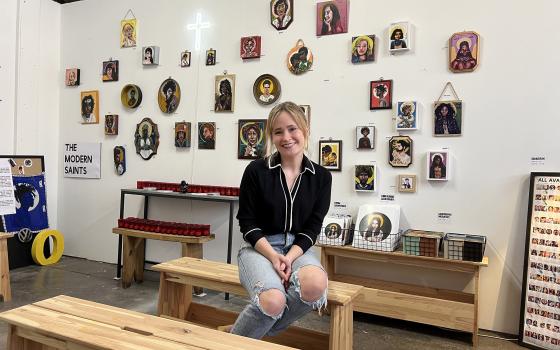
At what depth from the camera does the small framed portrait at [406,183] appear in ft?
10.5

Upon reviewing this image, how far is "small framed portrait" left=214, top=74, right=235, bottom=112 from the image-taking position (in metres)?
3.93

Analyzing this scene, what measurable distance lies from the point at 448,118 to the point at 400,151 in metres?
0.41

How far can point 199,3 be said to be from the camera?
4.11m

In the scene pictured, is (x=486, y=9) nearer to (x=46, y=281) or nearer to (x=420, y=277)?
(x=420, y=277)

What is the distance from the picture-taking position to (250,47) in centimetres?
383

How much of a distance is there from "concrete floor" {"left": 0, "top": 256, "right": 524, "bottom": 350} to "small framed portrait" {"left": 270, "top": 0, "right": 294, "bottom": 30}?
2.35m

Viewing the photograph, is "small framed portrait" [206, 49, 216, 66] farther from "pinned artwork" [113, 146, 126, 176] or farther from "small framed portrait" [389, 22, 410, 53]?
"small framed portrait" [389, 22, 410, 53]

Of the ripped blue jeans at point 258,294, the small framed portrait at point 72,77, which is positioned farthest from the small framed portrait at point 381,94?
the small framed portrait at point 72,77

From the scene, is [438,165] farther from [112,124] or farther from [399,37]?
[112,124]

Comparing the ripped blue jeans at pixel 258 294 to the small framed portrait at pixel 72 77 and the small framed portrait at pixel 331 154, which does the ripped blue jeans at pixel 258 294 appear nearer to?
the small framed portrait at pixel 331 154

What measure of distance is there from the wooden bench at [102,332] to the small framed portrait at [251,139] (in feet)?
7.03

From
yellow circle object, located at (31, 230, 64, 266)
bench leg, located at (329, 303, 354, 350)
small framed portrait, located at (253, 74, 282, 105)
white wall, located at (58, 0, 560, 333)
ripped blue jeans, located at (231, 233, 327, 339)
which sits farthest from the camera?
yellow circle object, located at (31, 230, 64, 266)

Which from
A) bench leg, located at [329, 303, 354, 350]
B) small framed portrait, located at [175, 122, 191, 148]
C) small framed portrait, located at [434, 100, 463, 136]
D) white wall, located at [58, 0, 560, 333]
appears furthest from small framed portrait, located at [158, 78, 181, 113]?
bench leg, located at [329, 303, 354, 350]

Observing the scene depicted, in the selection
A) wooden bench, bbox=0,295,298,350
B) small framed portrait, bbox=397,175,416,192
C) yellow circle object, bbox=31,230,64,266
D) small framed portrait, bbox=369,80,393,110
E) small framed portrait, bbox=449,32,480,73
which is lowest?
yellow circle object, bbox=31,230,64,266
